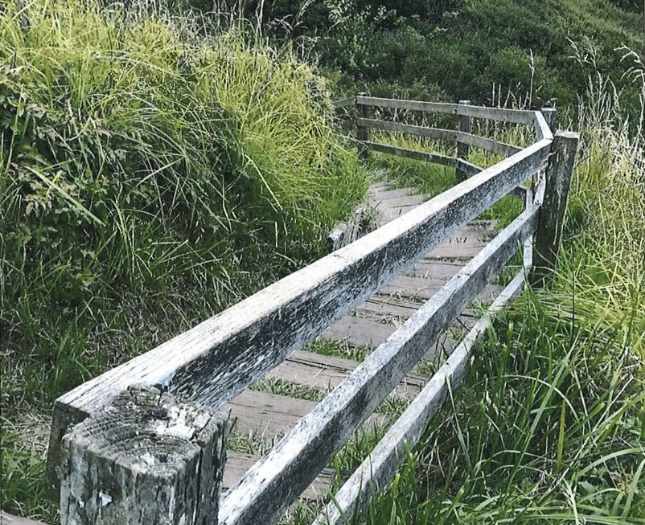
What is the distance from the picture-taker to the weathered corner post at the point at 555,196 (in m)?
3.41

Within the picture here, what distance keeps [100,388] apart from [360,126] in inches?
369

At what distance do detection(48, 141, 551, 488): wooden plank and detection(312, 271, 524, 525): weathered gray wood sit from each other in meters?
0.52

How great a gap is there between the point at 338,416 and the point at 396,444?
1.62ft

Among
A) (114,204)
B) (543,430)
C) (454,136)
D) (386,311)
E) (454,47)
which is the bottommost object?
(386,311)

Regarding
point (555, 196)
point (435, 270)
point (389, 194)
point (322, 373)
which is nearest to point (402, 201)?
point (389, 194)

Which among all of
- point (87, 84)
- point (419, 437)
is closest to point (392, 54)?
point (87, 84)

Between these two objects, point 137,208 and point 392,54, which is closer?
point 137,208

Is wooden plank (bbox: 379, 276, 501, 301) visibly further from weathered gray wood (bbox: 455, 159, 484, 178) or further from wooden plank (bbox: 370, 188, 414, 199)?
weathered gray wood (bbox: 455, 159, 484, 178)

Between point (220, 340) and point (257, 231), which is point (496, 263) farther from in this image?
point (220, 340)

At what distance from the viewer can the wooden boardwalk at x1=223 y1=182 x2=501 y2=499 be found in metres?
2.72

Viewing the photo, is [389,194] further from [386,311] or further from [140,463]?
[140,463]

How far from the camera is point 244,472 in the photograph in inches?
98.7

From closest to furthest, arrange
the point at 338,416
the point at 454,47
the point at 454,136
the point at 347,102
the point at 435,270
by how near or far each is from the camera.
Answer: the point at 338,416
the point at 435,270
the point at 454,136
the point at 347,102
the point at 454,47

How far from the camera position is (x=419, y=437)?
85.4 inches
